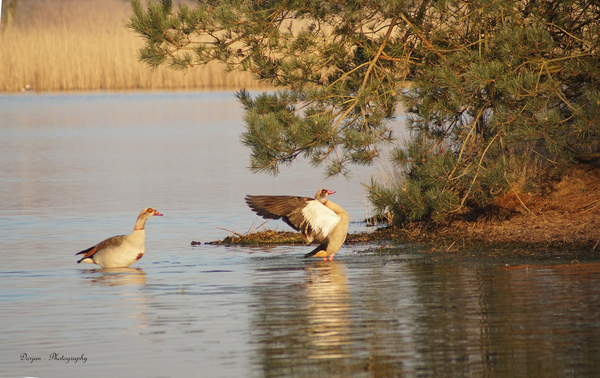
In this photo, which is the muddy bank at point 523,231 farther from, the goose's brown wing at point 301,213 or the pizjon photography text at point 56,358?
the pizjon photography text at point 56,358

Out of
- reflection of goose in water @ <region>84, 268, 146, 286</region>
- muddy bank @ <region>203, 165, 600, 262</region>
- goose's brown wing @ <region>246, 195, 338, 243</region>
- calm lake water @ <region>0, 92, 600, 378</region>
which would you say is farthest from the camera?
goose's brown wing @ <region>246, 195, 338, 243</region>

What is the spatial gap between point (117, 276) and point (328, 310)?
3.38 m

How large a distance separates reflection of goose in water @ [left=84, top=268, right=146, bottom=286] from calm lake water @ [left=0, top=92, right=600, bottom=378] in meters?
0.04

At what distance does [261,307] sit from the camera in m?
8.18

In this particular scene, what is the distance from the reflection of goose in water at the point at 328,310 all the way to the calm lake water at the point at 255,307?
0.08 ft

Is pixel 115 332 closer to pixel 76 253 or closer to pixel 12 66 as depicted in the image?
pixel 76 253

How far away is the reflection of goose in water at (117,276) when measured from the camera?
9.84m

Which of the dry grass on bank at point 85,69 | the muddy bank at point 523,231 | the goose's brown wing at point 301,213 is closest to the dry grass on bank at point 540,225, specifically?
the muddy bank at point 523,231

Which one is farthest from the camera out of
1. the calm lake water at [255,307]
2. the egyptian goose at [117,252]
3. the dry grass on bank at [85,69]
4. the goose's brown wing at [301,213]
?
the dry grass on bank at [85,69]

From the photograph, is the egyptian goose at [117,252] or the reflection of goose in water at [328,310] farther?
the egyptian goose at [117,252]

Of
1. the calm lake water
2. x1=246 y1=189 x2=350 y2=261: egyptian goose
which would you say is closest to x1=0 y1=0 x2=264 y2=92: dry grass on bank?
the calm lake water

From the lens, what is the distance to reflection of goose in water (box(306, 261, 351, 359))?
6.71 meters

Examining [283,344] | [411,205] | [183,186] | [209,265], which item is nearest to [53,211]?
[183,186]

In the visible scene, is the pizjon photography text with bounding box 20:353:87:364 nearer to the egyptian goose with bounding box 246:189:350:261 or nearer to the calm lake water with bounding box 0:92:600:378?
the calm lake water with bounding box 0:92:600:378
